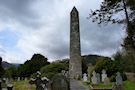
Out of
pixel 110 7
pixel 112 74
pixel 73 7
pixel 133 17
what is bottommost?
pixel 112 74

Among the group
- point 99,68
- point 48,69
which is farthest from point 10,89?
point 99,68

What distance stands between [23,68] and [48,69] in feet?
55.7

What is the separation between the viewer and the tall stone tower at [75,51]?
21.3 m

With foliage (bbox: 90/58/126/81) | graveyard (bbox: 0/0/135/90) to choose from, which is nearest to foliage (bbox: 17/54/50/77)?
graveyard (bbox: 0/0/135/90)

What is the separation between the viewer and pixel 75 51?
21641 mm

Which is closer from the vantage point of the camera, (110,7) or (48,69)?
(110,7)

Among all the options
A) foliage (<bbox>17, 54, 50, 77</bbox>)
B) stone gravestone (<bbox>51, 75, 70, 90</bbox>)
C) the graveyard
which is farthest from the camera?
foliage (<bbox>17, 54, 50, 77</bbox>)

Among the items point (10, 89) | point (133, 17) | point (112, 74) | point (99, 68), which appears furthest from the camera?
point (99, 68)

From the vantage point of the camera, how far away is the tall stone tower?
2127 centimetres

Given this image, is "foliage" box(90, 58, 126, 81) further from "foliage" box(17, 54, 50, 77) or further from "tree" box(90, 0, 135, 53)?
"foliage" box(17, 54, 50, 77)

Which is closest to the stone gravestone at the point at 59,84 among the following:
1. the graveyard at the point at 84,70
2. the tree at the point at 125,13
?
the graveyard at the point at 84,70

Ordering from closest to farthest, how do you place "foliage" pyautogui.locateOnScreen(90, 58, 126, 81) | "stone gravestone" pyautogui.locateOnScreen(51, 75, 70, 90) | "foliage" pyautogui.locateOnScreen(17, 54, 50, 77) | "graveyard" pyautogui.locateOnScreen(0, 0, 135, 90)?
"stone gravestone" pyautogui.locateOnScreen(51, 75, 70, 90) < "graveyard" pyautogui.locateOnScreen(0, 0, 135, 90) < "foliage" pyautogui.locateOnScreen(90, 58, 126, 81) < "foliage" pyautogui.locateOnScreen(17, 54, 50, 77)

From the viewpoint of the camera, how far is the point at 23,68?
29.4 m

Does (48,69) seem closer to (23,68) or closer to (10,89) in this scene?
(10,89)
